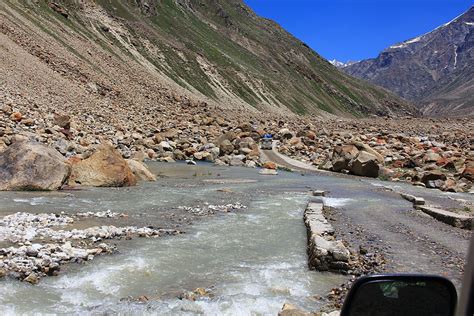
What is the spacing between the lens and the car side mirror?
103 inches

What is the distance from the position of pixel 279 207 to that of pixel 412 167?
20.2 m

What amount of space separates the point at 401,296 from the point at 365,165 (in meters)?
29.8

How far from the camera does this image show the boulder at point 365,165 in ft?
104

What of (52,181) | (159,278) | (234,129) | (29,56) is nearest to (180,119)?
(234,129)

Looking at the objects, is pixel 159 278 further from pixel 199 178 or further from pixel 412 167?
pixel 412 167

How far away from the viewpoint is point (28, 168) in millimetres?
17156

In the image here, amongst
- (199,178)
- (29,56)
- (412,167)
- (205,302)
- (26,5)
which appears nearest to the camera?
(205,302)

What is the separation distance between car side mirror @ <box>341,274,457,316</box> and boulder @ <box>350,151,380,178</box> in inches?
1168

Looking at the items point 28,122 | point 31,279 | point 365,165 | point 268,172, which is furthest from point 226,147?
point 31,279

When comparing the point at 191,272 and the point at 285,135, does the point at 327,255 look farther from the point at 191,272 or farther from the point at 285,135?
the point at 285,135

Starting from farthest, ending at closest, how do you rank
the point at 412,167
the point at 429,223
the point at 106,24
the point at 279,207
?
1. the point at 106,24
2. the point at 412,167
3. the point at 279,207
4. the point at 429,223

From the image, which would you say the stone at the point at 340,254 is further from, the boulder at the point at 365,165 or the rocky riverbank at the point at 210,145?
the boulder at the point at 365,165

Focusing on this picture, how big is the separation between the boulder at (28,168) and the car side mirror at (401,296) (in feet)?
53.0

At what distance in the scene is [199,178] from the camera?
25922 millimetres
